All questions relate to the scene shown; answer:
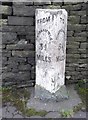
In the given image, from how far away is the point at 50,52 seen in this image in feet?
13.0

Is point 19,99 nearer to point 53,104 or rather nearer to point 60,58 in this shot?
point 53,104

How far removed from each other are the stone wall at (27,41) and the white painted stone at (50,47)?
37cm

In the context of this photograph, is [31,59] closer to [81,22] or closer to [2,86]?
[2,86]

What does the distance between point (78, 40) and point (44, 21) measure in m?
0.89

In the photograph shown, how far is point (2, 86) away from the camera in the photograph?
4594 millimetres

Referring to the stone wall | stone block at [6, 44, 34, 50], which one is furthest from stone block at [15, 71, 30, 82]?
stone block at [6, 44, 34, 50]

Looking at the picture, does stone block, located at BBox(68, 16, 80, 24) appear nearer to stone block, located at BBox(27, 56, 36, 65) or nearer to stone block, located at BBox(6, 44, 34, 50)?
stone block, located at BBox(6, 44, 34, 50)

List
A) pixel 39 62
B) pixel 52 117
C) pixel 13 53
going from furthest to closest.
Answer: pixel 13 53
pixel 39 62
pixel 52 117

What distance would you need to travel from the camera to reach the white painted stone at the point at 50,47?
385 centimetres

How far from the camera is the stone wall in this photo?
167 inches

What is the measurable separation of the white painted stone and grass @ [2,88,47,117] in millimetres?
359

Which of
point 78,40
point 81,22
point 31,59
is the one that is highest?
point 81,22

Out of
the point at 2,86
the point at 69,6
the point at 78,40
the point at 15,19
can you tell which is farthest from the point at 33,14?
the point at 2,86

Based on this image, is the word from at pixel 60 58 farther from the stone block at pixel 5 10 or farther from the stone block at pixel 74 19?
the stone block at pixel 5 10
